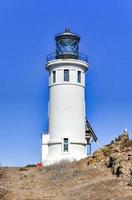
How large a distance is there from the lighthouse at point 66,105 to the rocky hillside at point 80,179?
3464 mm

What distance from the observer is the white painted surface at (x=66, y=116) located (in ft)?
158

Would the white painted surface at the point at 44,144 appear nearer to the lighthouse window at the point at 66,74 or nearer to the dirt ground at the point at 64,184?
the lighthouse window at the point at 66,74

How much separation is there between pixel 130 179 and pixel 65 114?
57.6ft

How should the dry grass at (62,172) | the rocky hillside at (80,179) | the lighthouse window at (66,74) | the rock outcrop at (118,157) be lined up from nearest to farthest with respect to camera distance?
the rocky hillside at (80,179), the rock outcrop at (118,157), the dry grass at (62,172), the lighthouse window at (66,74)

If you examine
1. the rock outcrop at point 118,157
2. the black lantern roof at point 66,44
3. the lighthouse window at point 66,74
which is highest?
the black lantern roof at point 66,44

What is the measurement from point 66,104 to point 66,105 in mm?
90

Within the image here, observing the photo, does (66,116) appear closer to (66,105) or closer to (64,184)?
(66,105)

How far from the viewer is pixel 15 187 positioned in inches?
1355

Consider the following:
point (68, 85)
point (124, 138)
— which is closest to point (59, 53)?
point (68, 85)

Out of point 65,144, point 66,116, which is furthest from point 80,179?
point 66,116

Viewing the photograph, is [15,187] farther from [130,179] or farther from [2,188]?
[130,179]

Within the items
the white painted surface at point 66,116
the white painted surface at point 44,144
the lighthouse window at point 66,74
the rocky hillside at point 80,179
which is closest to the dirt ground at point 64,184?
the rocky hillside at point 80,179

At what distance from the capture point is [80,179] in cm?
3550

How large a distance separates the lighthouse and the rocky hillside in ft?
11.4
